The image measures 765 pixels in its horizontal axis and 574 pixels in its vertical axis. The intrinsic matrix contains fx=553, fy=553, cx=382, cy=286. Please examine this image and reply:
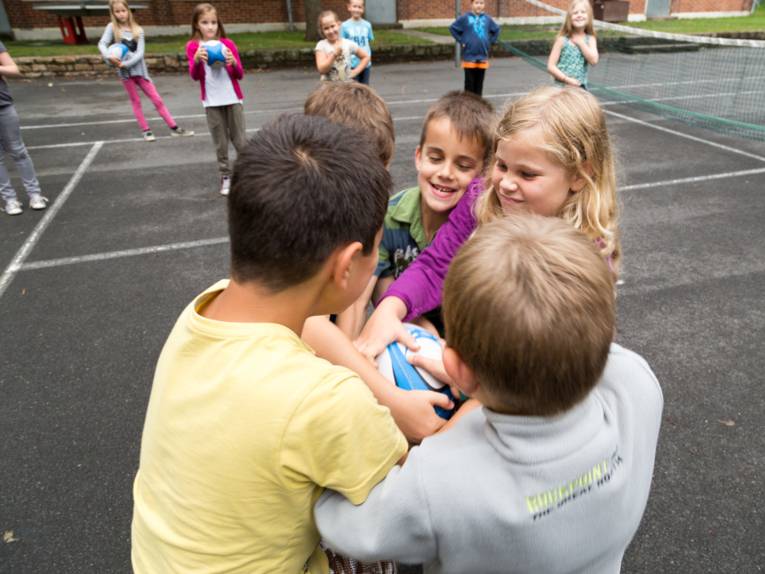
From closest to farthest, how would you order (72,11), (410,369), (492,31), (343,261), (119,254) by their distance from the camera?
(343,261)
(410,369)
(119,254)
(492,31)
(72,11)

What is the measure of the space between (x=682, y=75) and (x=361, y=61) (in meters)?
9.67

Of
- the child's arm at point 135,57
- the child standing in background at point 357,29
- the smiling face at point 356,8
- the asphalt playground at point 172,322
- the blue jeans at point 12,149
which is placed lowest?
the asphalt playground at point 172,322

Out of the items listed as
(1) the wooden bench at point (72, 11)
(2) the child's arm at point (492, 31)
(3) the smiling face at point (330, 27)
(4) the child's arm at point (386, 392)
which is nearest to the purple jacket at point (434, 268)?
(4) the child's arm at point (386, 392)

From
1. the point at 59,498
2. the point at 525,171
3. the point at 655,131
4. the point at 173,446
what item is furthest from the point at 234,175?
the point at 655,131

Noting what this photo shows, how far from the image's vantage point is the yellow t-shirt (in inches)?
43.3

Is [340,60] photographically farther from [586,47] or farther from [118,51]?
[586,47]

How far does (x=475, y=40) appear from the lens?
34.4ft

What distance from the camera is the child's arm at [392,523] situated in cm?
108

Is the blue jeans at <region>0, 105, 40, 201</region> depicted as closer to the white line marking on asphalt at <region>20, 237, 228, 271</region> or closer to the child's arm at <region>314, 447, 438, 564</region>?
the white line marking on asphalt at <region>20, 237, 228, 271</region>

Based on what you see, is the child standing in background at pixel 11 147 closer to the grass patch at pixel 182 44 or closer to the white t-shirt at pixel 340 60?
the white t-shirt at pixel 340 60

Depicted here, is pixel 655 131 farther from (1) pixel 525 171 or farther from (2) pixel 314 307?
(2) pixel 314 307

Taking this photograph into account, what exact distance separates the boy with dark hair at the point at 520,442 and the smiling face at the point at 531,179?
0.87 metres

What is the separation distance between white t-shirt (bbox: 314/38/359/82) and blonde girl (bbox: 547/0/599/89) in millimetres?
3145

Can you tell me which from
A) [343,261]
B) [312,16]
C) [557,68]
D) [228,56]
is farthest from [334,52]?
[312,16]
